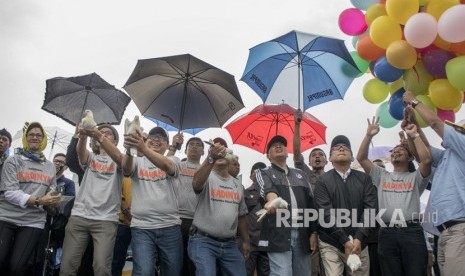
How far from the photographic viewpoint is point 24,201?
4691 mm

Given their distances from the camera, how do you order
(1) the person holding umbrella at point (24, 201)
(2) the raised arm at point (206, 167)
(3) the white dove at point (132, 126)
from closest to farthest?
(3) the white dove at point (132, 126) < (2) the raised arm at point (206, 167) < (1) the person holding umbrella at point (24, 201)

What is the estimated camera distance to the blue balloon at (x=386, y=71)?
5.05 m

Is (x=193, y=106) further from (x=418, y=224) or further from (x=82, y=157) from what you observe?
(x=418, y=224)

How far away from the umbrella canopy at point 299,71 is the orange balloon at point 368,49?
1.31 feet

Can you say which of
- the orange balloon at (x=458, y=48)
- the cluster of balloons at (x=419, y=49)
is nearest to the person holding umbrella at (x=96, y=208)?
the cluster of balloons at (x=419, y=49)

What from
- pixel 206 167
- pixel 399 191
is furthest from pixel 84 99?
pixel 399 191

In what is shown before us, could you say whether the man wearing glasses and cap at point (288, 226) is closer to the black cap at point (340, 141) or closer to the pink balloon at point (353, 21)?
the black cap at point (340, 141)

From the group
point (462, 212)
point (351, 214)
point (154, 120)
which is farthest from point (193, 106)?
point (462, 212)

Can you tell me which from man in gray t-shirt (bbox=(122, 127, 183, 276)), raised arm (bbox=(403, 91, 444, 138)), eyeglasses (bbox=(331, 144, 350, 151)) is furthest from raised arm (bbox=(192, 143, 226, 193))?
raised arm (bbox=(403, 91, 444, 138))

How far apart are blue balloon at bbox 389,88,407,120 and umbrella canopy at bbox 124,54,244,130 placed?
6.59 feet

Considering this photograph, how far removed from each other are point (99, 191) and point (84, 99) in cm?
208

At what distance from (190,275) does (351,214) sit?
2.02m
